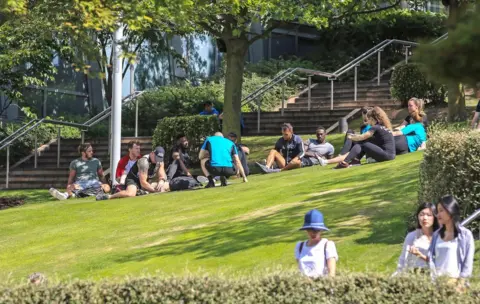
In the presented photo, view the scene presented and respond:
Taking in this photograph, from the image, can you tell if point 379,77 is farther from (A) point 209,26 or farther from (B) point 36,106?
(B) point 36,106

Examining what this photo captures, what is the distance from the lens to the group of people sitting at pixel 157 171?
20.8 m

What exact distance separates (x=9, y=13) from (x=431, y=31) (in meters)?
22.2

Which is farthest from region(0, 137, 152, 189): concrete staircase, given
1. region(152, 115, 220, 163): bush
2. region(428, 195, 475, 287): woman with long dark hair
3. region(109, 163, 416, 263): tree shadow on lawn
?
region(428, 195, 475, 287): woman with long dark hair

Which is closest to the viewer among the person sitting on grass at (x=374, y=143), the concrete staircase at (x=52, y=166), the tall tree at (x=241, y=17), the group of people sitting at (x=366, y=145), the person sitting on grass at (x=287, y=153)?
the person sitting on grass at (x=374, y=143)

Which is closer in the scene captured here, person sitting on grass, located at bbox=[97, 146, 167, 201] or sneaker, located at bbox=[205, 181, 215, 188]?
person sitting on grass, located at bbox=[97, 146, 167, 201]

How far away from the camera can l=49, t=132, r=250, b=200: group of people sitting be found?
68.3 feet

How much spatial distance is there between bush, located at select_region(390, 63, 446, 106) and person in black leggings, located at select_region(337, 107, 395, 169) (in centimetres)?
584

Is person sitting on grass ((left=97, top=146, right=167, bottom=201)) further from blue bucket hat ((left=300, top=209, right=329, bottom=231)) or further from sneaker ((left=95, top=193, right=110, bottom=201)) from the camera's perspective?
blue bucket hat ((left=300, top=209, right=329, bottom=231))

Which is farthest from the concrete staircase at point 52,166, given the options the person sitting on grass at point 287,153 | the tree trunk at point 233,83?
the person sitting on grass at point 287,153

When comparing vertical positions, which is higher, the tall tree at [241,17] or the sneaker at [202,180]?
the tall tree at [241,17]

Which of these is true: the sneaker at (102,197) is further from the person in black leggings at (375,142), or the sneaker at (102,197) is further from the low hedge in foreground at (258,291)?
the low hedge in foreground at (258,291)

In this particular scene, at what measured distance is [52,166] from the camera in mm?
28156

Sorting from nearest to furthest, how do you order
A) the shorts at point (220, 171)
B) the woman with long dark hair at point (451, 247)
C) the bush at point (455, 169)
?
the woman with long dark hair at point (451, 247) < the bush at point (455, 169) < the shorts at point (220, 171)

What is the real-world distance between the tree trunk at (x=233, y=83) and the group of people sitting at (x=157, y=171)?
294 cm
